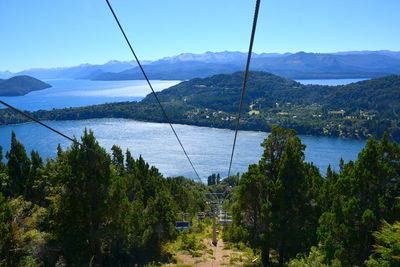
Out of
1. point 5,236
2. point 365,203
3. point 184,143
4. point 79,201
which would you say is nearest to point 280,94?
point 184,143

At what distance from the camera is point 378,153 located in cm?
885

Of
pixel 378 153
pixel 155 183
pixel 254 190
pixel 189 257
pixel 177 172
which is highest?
pixel 378 153

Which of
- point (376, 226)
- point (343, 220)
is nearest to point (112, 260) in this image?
point (343, 220)

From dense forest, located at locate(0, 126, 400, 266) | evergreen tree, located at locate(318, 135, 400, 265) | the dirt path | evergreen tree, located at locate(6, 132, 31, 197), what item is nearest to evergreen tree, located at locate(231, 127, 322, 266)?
dense forest, located at locate(0, 126, 400, 266)

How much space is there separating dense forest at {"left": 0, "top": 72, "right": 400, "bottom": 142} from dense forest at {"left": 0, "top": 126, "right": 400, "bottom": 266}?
3221 inches

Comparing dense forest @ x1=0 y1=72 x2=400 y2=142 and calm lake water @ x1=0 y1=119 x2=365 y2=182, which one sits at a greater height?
dense forest @ x1=0 y1=72 x2=400 y2=142

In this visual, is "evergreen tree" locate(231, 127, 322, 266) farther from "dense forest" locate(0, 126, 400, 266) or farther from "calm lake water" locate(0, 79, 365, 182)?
"calm lake water" locate(0, 79, 365, 182)

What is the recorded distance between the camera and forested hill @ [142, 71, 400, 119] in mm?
116000

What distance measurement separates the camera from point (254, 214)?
11.4m

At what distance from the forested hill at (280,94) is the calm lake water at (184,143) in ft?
122

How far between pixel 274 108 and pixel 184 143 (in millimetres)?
62403

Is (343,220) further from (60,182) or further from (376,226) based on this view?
(60,182)

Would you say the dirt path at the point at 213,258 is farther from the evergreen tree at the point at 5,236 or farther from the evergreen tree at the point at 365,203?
the evergreen tree at the point at 5,236

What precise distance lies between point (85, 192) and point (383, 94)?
12742 cm
